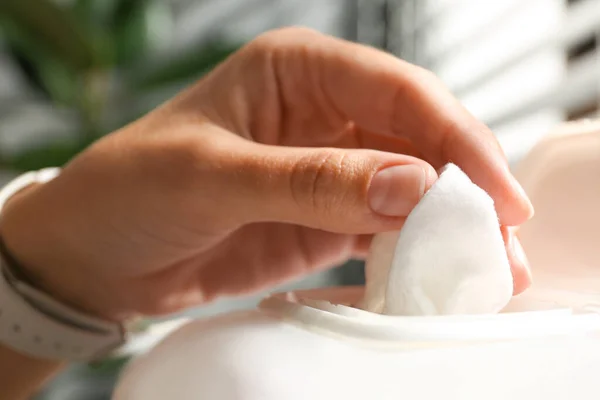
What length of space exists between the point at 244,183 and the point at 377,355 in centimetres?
20

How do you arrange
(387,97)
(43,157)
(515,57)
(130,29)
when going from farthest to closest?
(130,29) → (43,157) → (515,57) → (387,97)

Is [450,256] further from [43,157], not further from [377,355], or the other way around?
[43,157]

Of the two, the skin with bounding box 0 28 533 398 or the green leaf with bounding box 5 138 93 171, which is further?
the green leaf with bounding box 5 138 93 171

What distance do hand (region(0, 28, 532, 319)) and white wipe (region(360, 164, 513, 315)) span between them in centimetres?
4

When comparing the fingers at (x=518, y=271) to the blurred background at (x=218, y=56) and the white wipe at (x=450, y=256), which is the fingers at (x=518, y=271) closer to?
the white wipe at (x=450, y=256)

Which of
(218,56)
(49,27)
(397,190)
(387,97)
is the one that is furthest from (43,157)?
(397,190)

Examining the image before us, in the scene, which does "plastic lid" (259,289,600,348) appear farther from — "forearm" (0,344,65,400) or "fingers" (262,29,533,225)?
"forearm" (0,344,65,400)

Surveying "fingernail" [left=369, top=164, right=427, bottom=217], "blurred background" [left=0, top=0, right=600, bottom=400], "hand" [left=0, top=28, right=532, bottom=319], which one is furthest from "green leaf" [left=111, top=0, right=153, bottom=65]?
"fingernail" [left=369, top=164, right=427, bottom=217]

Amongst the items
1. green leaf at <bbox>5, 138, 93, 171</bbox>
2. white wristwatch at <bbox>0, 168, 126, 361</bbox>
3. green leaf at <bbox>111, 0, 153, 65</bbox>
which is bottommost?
green leaf at <bbox>5, 138, 93, 171</bbox>

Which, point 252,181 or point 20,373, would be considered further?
point 20,373

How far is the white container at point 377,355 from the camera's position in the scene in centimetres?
20

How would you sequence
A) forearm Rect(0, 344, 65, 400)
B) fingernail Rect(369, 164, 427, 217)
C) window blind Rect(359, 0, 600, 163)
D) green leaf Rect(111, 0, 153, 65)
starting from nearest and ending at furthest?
fingernail Rect(369, 164, 427, 217) → forearm Rect(0, 344, 65, 400) → window blind Rect(359, 0, 600, 163) → green leaf Rect(111, 0, 153, 65)

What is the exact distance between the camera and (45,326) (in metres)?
0.55

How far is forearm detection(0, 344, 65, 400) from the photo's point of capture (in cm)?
57
